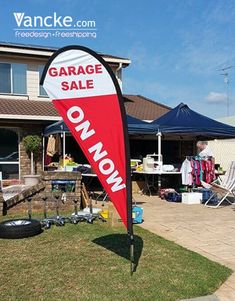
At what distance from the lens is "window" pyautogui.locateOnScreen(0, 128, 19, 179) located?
47.9 ft

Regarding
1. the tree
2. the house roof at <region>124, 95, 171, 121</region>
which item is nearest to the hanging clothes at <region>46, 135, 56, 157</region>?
the tree

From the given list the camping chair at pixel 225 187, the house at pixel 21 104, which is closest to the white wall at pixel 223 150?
the house at pixel 21 104

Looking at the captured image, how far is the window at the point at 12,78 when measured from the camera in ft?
52.5

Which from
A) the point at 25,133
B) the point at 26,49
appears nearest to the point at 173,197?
the point at 25,133

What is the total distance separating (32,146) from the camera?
14.5 metres

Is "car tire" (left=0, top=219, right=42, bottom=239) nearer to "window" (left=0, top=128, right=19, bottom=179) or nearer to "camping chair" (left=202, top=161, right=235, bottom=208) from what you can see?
"camping chair" (left=202, top=161, right=235, bottom=208)

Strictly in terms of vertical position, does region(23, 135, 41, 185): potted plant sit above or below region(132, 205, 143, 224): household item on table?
above

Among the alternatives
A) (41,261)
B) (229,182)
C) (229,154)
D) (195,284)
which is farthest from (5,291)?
(229,154)

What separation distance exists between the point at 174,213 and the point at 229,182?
2.20 m

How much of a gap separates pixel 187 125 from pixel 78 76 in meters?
8.20

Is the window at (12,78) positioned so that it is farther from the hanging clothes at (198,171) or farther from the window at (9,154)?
the hanging clothes at (198,171)

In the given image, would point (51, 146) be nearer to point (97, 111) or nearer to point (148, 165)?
point (148, 165)

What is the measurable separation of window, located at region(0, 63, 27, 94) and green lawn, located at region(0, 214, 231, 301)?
35.8ft

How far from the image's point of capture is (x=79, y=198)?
9.30 meters
